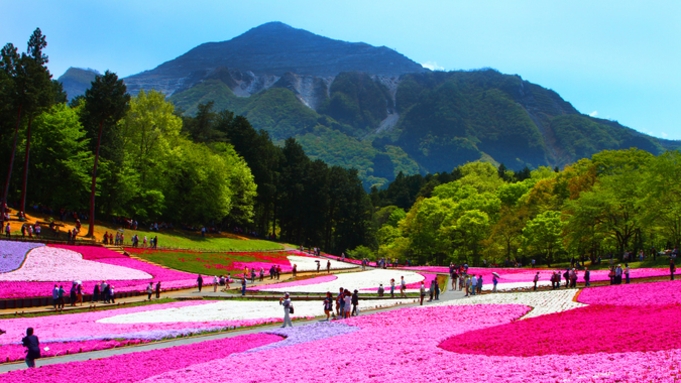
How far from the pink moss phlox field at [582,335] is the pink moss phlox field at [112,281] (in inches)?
1145

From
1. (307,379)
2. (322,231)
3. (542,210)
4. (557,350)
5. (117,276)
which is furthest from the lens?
(322,231)

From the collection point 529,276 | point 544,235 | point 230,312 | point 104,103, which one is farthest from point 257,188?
point 230,312

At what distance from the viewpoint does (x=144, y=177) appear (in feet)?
265

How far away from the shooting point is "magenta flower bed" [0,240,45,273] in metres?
43.5

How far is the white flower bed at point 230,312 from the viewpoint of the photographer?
108 ft

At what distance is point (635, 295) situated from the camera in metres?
32.0

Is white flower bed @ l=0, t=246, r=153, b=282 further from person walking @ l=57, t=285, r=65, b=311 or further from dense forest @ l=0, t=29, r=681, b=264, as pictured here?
dense forest @ l=0, t=29, r=681, b=264

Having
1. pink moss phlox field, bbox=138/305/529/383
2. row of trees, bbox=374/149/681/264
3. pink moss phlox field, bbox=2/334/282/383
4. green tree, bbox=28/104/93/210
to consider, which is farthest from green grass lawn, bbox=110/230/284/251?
pink moss phlox field, bbox=138/305/529/383

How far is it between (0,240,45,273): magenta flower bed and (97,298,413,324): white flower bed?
14.1 m

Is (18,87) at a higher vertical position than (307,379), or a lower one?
higher

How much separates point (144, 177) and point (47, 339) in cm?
5730

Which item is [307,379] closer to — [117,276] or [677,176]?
[117,276]

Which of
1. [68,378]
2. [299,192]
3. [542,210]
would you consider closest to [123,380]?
[68,378]

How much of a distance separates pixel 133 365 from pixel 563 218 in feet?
207
